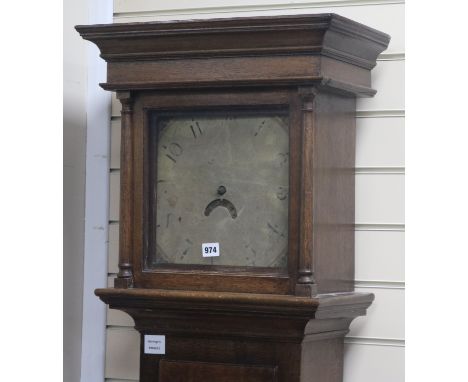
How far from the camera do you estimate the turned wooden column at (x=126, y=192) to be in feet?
7.52

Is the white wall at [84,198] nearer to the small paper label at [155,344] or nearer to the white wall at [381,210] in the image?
the small paper label at [155,344]

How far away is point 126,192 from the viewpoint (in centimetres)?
230

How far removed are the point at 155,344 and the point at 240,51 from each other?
728 millimetres

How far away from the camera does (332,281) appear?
2.25m

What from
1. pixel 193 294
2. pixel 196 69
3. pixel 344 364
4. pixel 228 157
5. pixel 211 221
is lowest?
pixel 344 364

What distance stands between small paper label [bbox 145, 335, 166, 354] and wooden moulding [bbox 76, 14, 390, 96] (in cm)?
60

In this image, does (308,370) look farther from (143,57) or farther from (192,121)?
(143,57)

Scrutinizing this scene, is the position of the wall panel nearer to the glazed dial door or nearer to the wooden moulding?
the glazed dial door

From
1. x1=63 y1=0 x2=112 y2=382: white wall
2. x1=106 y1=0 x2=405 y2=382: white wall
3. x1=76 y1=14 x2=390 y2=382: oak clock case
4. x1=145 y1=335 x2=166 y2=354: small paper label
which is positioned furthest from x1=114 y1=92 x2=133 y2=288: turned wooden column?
x1=106 y1=0 x2=405 y2=382: white wall

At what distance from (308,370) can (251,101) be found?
2.07 feet

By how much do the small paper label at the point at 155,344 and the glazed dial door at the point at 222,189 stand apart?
0.18m

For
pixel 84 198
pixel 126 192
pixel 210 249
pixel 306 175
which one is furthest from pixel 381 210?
pixel 84 198

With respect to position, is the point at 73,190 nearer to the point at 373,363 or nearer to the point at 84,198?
the point at 84,198

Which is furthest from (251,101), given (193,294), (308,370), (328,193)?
(308,370)
